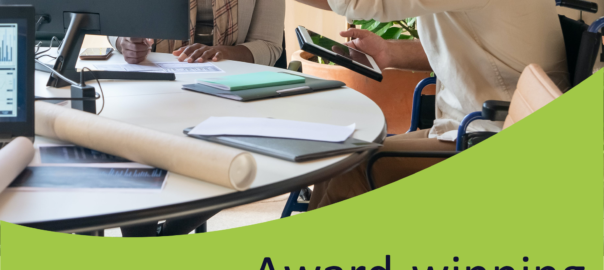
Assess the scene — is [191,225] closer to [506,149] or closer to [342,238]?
[342,238]

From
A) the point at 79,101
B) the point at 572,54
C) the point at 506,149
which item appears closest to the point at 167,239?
the point at 79,101

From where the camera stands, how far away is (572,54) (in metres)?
1.48

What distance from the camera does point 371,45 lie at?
1.82 metres

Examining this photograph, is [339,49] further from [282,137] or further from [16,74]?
[16,74]

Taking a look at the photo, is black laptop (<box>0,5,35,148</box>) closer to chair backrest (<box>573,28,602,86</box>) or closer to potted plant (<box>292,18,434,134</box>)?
chair backrest (<box>573,28,602,86</box>)

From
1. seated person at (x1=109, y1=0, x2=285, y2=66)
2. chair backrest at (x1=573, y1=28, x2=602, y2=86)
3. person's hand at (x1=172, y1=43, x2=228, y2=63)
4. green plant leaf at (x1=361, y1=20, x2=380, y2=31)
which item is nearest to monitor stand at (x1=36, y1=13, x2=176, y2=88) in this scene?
person's hand at (x1=172, y1=43, x2=228, y2=63)

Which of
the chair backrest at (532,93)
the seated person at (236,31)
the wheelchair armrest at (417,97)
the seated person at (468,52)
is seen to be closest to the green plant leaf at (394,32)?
the seated person at (236,31)

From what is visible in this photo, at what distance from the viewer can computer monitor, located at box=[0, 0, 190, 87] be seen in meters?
1.43

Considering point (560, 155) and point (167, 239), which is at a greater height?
point (560, 155)

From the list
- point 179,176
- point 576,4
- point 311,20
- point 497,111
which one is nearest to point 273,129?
point 179,176

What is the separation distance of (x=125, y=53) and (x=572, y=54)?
1.43m

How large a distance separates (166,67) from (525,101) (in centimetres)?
114

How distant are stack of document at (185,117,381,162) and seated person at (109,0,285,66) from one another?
1.08 metres

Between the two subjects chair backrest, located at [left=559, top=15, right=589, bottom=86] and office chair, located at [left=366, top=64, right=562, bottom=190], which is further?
chair backrest, located at [left=559, top=15, right=589, bottom=86]
